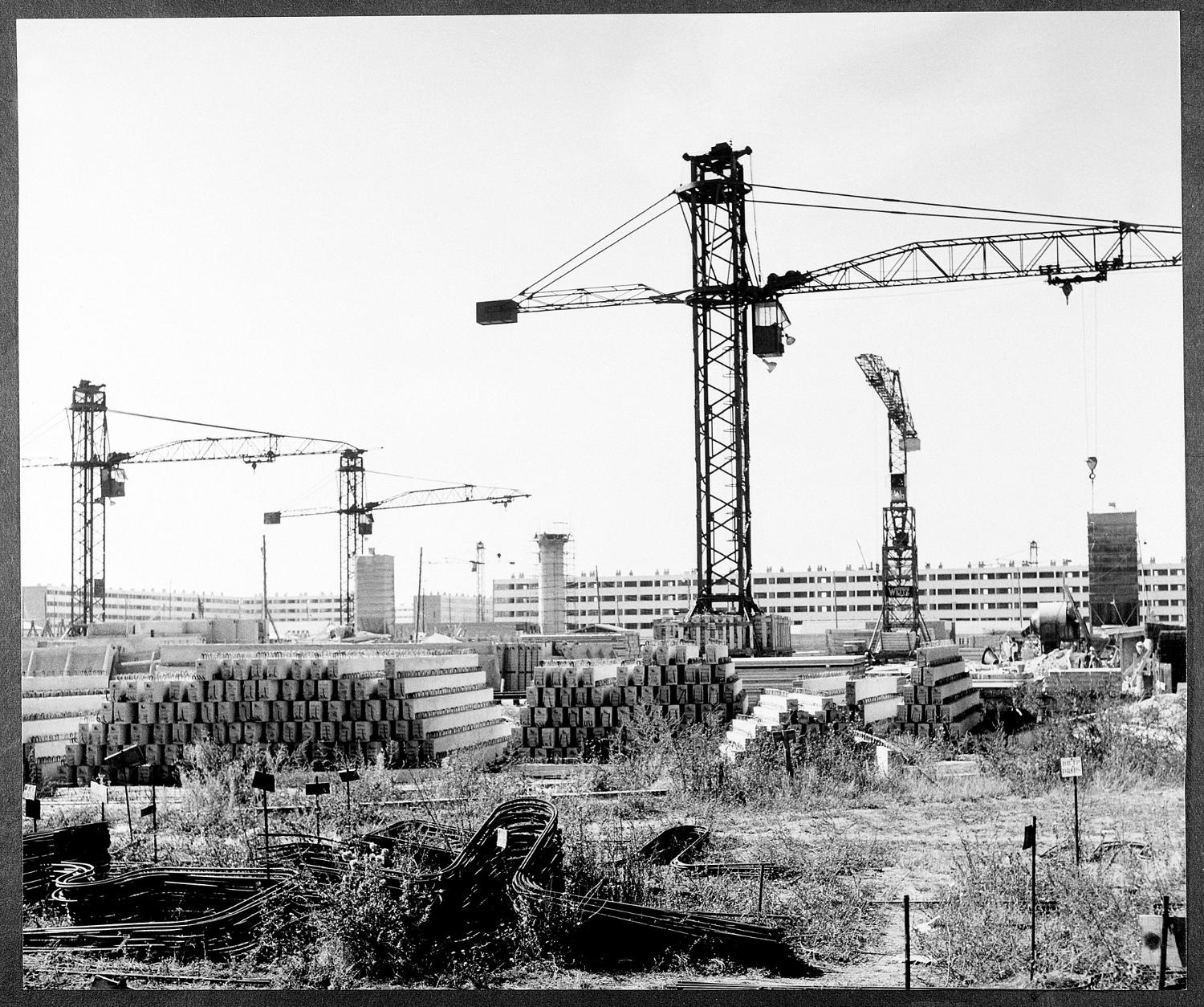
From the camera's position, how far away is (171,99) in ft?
29.5

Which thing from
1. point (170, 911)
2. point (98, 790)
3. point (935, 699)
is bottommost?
point (170, 911)

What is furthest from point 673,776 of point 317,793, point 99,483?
point 99,483

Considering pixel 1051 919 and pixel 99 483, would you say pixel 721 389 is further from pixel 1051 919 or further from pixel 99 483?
pixel 99 483

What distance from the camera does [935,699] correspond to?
43.7 ft

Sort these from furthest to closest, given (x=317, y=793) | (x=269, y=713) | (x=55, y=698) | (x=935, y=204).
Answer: (x=55, y=698) < (x=269, y=713) < (x=935, y=204) < (x=317, y=793)

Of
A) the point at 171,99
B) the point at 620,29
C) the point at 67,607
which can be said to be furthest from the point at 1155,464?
the point at 67,607

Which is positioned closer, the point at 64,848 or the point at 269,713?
the point at 64,848

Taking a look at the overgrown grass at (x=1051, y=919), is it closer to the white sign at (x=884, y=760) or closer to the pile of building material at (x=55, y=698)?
the white sign at (x=884, y=760)

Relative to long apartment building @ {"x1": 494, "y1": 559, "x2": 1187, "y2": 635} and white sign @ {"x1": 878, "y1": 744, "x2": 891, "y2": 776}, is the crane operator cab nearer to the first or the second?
white sign @ {"x1": 878, "y1": 744, "x2": 891, "y2": 776}

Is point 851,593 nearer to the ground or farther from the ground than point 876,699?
farther from the ground

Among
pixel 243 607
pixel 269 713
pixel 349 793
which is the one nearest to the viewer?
pixel 349 793

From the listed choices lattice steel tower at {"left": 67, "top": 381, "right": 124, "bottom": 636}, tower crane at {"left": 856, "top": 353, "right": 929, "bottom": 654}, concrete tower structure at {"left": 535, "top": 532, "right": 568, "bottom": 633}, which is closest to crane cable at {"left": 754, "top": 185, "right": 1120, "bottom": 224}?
concrete tower structure at {"left": 535, "top": 532, "right": 568, "bottom": 633}

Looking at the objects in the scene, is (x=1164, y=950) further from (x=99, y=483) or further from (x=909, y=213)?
(x=99, y=483)

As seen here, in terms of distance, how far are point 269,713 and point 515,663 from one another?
35.3 feet
